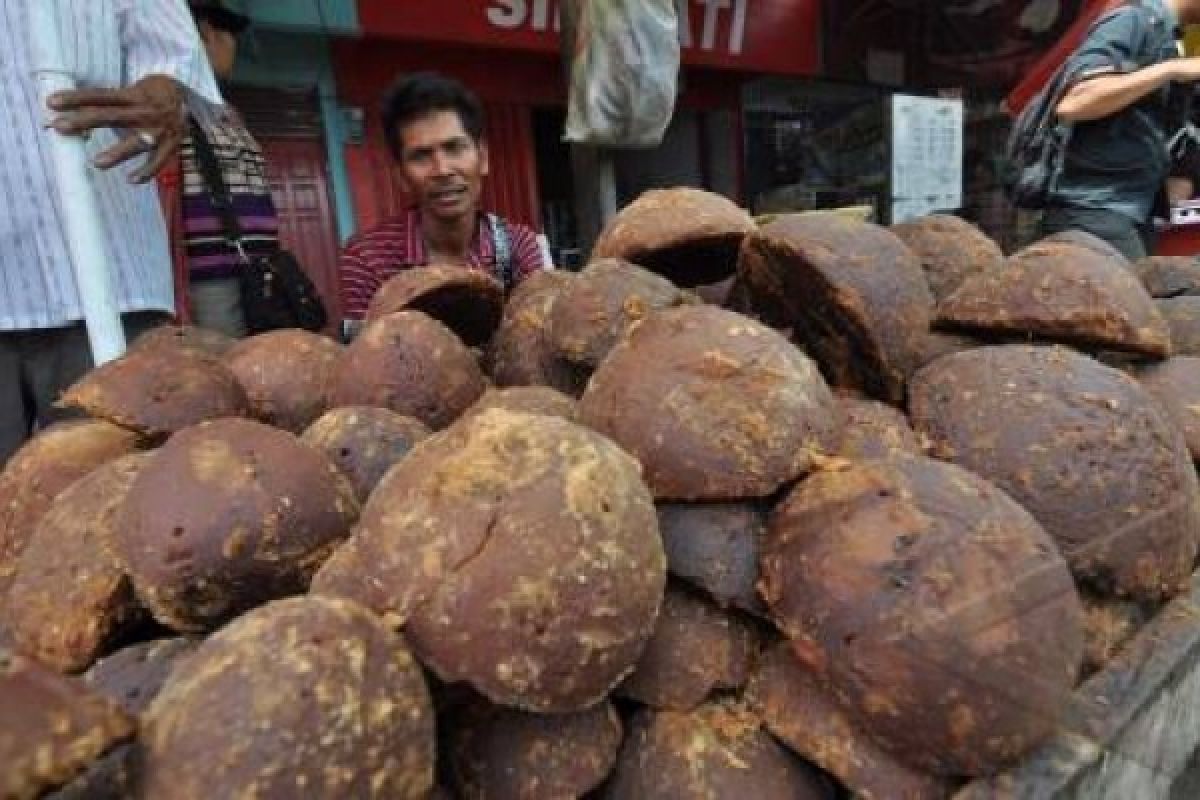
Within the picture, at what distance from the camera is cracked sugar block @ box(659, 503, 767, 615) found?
1.12 metres

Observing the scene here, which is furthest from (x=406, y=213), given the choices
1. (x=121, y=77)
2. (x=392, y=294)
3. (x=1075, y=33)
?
Answer: (x=1075, y=33)

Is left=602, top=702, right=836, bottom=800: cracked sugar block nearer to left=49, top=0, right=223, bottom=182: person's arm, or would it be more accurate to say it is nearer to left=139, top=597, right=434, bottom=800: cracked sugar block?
left=139, top=597, right=434, bottom=800: cracked sugar block

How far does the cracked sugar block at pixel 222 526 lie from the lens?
3.37 feet

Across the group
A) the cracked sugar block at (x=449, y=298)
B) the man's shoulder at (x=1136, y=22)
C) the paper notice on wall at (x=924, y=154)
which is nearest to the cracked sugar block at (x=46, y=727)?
the cracked sugar block at (x=449, y=298)

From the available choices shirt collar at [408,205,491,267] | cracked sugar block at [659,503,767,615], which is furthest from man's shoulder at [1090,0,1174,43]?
cracked sugar block at [659,503,767,615]

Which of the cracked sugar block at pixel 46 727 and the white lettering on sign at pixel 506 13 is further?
the white lettering on sign at pixel 506 13

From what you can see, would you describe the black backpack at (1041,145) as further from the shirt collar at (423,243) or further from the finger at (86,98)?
the finger at (86,98)

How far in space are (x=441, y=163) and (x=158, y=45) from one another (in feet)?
3.30

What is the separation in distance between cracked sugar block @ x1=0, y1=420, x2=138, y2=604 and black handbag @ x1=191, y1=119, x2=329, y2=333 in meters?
1.64

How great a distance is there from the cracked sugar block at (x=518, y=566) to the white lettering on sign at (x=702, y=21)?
5.65 meters

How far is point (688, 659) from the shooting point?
1.10 metres

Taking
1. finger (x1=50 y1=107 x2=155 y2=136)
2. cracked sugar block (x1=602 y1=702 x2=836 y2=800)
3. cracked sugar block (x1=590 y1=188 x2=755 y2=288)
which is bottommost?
cracked sugar block (x1=602 y1=702 x2=836 y2=800)

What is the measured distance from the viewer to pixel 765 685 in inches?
44.3

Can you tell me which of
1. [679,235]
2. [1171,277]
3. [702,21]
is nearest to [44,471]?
[679,235]
